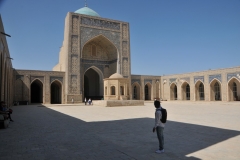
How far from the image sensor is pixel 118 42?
78.6ft

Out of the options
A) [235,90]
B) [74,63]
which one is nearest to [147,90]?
[235,90]

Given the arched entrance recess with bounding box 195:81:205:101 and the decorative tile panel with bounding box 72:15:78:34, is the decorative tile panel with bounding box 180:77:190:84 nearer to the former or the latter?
the arched entrance recess with bounding box 195:81:205:101

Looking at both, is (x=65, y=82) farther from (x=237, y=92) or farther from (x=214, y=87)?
(x=237, y=92)

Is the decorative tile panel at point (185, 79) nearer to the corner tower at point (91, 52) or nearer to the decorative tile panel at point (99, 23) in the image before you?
the corner tower at point (91, 52)

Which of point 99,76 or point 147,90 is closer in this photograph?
point 99,76

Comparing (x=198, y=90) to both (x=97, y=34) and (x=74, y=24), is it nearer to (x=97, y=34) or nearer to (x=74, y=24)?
(x=97, y=34)

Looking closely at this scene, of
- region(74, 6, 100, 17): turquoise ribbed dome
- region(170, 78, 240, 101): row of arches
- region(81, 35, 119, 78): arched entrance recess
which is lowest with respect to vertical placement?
region(170, 78, 240, 101): row of arches

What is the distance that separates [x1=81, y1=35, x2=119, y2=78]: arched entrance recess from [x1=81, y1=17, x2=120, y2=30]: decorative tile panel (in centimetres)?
129

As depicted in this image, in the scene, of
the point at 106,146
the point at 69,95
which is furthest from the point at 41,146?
the point at 69,95

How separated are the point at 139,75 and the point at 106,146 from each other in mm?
22741

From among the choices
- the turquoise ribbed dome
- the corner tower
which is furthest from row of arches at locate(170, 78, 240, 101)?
the turquoise ribbed dome

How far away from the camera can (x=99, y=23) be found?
2303 centimetres

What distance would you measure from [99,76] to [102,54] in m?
2.72

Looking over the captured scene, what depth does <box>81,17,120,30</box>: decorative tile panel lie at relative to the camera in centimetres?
2244
